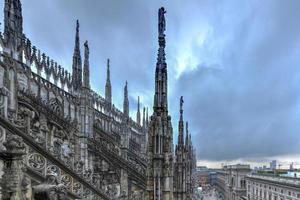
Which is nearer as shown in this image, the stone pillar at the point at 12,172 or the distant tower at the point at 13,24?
the stone pillar at the point at 12,172

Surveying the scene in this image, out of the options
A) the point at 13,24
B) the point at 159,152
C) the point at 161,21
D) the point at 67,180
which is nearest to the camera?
the point at 159,152

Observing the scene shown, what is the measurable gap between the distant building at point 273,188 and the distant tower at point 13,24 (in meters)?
41.0

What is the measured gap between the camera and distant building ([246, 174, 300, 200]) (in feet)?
150

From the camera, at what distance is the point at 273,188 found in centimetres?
5481

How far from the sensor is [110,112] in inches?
1687

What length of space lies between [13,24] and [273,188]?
2017 inches

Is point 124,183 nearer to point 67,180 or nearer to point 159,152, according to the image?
point 67,180

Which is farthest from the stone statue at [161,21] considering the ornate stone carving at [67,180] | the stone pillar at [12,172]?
the stone pillar at [12,172]

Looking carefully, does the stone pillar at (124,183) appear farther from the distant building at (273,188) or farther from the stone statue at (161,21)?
the distant building at (273,188)

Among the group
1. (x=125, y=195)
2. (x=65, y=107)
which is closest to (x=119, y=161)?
(x=125, y=195)

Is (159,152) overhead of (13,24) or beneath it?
beneath

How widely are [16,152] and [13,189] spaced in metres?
0.53

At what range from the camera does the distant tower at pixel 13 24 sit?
695 inches

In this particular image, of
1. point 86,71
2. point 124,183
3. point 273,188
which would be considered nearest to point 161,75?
point 124,183
